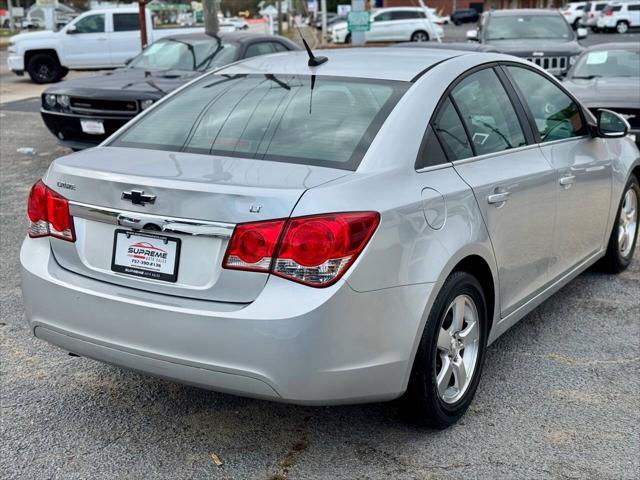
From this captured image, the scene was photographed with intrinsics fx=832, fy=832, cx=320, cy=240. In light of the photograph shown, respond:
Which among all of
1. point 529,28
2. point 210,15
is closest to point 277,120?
point 529,28

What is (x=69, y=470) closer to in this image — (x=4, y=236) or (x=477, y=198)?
(x=477, y=198)

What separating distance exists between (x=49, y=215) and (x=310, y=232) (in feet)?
4.01

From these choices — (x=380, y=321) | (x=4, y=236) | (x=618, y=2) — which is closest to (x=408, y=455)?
(x=380, y=321)

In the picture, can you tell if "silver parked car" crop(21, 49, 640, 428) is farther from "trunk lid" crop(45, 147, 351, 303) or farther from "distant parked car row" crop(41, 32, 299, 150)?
"distant parked car row" crop(41, 32, 299, 150)

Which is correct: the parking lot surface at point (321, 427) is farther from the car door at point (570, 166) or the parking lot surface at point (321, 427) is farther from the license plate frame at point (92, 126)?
the license plate frame at point (92, 126)

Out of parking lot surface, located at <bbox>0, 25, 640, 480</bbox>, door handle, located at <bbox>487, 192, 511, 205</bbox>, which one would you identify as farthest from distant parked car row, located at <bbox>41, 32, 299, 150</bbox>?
door handle, located at <bbox>487, 192, 511, 205</bbox>

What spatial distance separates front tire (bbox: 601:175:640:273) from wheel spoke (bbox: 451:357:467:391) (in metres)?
2.32

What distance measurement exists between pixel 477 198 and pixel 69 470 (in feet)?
6.63

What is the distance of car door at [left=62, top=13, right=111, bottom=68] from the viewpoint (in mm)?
21312

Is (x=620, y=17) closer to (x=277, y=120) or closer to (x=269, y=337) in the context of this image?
(x=277, y=120)

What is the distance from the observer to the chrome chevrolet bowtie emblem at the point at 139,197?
3.11 metres

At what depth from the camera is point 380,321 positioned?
120 inches

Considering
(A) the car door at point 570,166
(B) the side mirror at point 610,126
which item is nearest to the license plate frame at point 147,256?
(A) the car door at point 570,166

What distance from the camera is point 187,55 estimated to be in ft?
33.8
